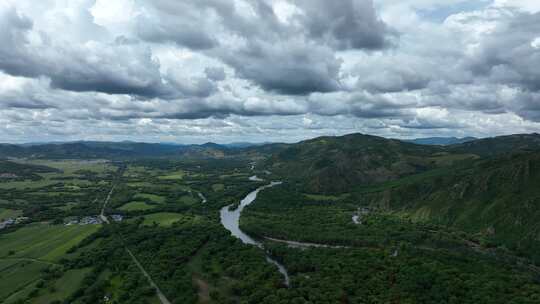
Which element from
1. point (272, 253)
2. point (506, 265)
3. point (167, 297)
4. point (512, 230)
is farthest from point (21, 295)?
point (512, 230)

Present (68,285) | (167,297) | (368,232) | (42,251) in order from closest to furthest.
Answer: (167,297)
(68,285)
(42,251)
(368,232)

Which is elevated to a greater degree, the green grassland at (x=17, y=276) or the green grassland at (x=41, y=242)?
the green grassland at (x=41, y=242)

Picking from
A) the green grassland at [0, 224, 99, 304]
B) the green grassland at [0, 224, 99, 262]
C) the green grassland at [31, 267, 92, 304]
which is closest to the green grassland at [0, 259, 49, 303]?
the green grassland at [0, 224, 99, 304]

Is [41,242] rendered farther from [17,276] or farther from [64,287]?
[64,287]

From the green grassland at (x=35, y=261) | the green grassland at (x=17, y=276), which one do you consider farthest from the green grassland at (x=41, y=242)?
the green grassland at (x=17, y=276)

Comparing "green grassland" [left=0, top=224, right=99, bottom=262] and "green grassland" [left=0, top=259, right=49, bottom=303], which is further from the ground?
"green grassland" [left=0, top=224, right=99, bottom=262]

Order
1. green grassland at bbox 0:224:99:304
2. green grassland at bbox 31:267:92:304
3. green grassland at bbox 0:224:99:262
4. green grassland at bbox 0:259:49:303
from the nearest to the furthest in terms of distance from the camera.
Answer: green grassland at bbox 31:267:92:304
green grassland at bbox 0:224:99:304
green grassland at bbox 0:259:49:303
green grassland at bbox 0:224:99:262

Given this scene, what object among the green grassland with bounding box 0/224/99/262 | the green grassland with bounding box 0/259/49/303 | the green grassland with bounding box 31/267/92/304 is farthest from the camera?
the green grassland with bounding box 0/224/99/262

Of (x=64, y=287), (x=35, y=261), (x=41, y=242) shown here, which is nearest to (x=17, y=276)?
(x=35, y=261)

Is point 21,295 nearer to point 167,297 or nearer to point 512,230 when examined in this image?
point 167,297

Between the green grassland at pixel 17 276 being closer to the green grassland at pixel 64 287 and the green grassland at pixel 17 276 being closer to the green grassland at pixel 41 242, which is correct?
the green grassland at pixel 41 242

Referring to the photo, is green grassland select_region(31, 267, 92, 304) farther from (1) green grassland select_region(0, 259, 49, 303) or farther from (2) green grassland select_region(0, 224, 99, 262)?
(2) green grassland select_region(0, 224, 99, 262)
